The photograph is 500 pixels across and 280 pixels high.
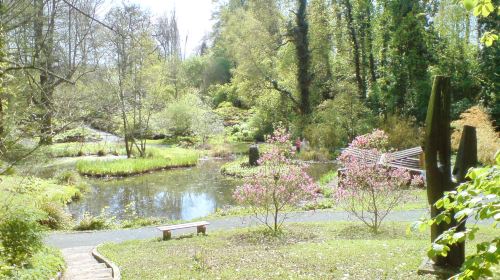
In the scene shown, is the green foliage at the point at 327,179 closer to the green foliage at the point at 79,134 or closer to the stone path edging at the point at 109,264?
the green foliage at the point at 79,134

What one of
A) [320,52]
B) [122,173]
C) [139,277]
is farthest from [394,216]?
[320,52]

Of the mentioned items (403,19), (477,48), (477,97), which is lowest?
(477,97)

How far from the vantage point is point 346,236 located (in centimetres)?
1001

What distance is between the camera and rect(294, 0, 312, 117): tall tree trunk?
31.6m

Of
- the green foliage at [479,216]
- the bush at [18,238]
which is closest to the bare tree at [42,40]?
the bush at [18,238]

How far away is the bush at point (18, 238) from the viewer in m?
6.60

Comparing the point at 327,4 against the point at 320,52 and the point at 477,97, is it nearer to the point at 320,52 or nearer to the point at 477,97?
the point at 320,52

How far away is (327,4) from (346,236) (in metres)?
26.5

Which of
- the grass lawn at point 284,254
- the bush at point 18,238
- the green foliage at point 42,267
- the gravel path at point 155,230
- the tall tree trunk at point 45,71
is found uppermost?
the tall tree trunk at point 45,71

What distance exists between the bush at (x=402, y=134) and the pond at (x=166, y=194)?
381 cm

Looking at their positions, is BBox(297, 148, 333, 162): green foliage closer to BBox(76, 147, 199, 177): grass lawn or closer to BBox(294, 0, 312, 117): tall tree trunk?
BBox(294, 0, 312, 117): tall tree trunk

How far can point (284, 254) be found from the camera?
26.1ft

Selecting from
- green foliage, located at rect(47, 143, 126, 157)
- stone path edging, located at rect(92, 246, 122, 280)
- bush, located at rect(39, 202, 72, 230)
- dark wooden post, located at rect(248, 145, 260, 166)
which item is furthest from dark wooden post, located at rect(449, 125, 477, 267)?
green foliage, located at rect(47, 143, 126, 157)

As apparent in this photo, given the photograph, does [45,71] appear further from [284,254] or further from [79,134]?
[79,134]
